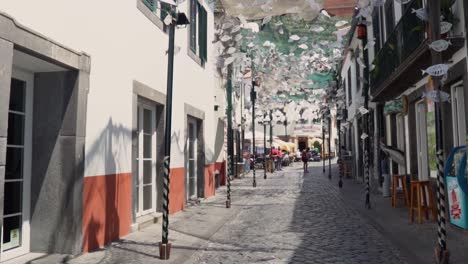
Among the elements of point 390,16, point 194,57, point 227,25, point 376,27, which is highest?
point 376,27

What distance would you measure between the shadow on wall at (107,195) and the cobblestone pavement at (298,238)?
59.3 inches

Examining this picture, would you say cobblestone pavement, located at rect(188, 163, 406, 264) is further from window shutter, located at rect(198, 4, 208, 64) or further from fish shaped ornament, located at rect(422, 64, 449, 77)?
window shutter, located at rect(198, 4, 208, 64)

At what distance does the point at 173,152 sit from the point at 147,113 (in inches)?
61.7

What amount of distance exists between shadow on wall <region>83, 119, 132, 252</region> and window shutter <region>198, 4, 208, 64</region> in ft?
19.6

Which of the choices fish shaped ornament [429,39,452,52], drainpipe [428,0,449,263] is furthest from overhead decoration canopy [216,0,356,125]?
fish shaped ornament [429,39,452,52]

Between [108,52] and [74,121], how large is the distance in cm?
154

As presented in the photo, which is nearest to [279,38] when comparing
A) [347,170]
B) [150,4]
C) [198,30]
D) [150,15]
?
[198,30]

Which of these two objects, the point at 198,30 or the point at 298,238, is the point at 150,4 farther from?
the point at 298,238

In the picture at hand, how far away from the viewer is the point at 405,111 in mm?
13070

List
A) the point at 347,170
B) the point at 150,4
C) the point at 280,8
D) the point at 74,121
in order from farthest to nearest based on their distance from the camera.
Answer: the point at 347,170
the point at 280,8
the point at 150,4
the point at 74,121

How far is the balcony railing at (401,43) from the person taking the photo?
975 centimetres

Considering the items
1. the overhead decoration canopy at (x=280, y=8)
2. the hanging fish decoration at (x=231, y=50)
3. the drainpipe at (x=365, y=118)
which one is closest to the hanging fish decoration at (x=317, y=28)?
the overhead decoration canopy at (x=280, y=8)

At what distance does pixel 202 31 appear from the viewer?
13.5 m

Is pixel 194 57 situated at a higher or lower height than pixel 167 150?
higher
